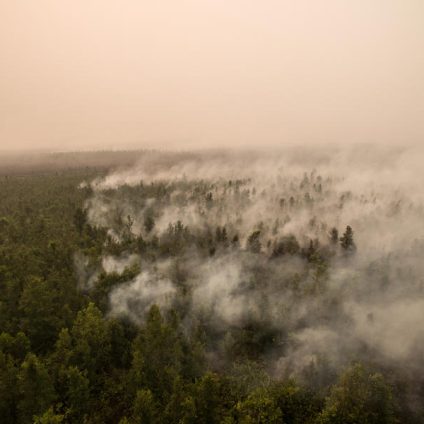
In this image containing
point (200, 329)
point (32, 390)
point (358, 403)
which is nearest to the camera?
point (32, 390)

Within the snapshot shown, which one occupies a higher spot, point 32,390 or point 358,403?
point 32,390

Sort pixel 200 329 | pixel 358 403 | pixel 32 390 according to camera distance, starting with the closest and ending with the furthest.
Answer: pixel 32 390 → pixel 358 403 → pixel 200 329

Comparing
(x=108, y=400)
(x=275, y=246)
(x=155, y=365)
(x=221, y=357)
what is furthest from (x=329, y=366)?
(x=275, y=246)

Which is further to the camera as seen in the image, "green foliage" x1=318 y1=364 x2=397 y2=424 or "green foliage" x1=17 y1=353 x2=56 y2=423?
"green foliage" x1=318 y1=364 x2=397 y2=424

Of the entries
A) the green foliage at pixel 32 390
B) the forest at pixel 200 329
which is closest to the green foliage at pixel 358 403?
the forest at pixel 200 329

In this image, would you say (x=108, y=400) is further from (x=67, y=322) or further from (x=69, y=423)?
(x=67, y=322)

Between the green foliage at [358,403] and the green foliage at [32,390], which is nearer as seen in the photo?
the green foliage at [32,390]

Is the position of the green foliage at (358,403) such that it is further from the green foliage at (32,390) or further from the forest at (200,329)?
the green foliage at (32,390)

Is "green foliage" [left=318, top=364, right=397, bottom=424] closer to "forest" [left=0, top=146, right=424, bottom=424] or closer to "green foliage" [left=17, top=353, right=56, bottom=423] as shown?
"forest" [left=0, top=146, right=424, bottom=424]

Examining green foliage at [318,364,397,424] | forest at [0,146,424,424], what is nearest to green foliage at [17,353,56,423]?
forest at [0,146,424,424]

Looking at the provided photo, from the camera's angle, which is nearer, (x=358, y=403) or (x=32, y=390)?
(x=32, y=390)

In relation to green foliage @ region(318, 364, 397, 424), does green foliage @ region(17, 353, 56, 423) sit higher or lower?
higher
